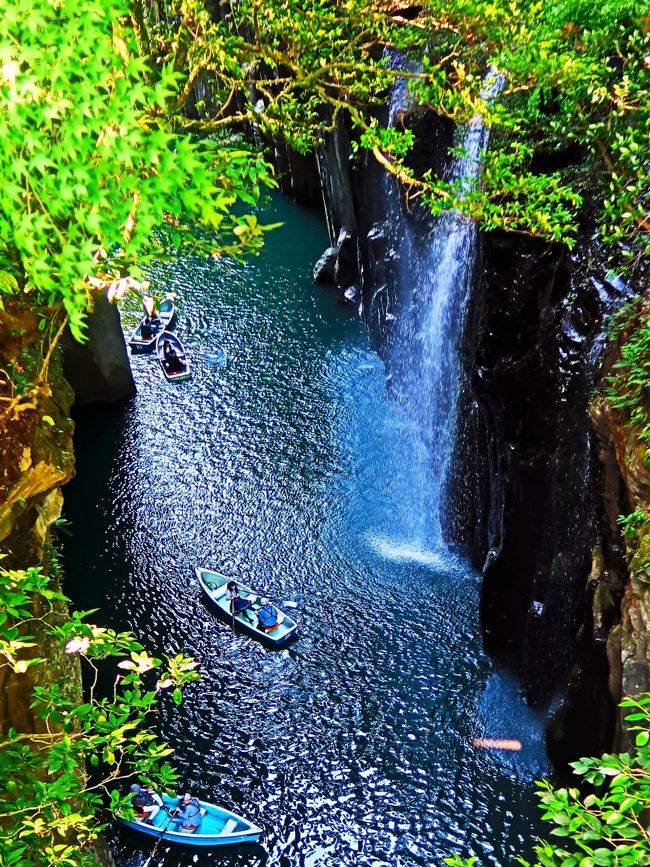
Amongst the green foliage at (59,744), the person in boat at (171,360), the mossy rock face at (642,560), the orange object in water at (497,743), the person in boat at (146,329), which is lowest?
the orange object in water at (497,743)

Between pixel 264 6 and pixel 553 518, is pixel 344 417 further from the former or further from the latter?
pixel 264 6

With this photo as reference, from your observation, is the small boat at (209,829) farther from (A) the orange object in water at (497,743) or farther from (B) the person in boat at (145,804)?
(A) the orange object in water at (497,743)

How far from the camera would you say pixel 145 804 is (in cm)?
1097

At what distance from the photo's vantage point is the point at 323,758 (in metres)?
11.6

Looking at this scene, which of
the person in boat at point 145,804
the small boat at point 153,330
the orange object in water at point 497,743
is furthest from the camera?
the small boat at point 153,330

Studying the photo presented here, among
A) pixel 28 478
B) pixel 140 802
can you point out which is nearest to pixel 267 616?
pixel 140 802

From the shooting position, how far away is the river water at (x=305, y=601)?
428 inches

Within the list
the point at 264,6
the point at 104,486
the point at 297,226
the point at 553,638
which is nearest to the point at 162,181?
the point at 264,6

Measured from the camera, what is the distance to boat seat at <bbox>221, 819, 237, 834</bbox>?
34.1 ft

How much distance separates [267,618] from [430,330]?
9796 millimetres

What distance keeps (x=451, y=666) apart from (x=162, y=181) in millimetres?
11881

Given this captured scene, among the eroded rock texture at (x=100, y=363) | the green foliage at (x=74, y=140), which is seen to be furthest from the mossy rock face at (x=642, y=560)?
the eroded rock texture at (x=100, y=363)

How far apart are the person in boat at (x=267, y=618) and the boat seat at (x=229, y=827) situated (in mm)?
3803

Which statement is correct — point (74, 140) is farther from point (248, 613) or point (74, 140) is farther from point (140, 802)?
point (248, 613)
